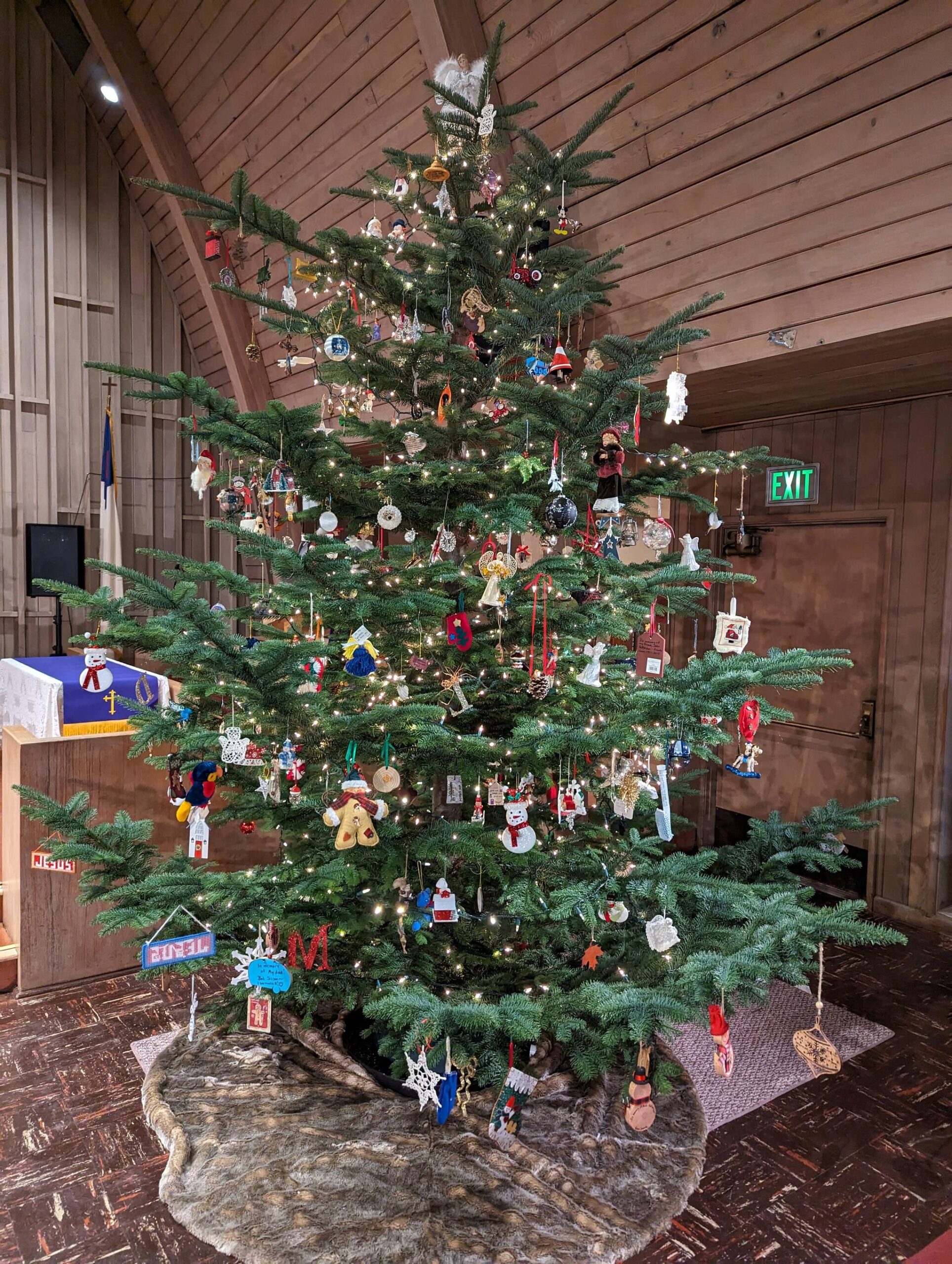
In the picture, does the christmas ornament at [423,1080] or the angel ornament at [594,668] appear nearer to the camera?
the angel ornament at [594,668]

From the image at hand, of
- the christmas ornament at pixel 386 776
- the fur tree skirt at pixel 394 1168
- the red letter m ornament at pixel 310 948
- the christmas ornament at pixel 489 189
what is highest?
the christmas ornament at pixel 489 189

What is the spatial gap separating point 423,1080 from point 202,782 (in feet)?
3.01

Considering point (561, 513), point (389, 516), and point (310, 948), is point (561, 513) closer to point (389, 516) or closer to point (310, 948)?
point (389, 516)

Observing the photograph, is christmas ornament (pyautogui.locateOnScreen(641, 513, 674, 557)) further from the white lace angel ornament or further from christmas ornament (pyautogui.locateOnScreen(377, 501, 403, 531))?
the white lace angel ornament

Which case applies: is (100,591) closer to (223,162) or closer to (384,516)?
(384,516)

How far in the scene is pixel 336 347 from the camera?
2059mm

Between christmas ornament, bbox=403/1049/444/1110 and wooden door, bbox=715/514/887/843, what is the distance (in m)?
2.50

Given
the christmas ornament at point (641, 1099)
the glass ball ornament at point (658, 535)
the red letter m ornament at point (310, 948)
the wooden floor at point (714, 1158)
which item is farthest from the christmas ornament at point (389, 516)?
the wooden floor at point (714, 1158)

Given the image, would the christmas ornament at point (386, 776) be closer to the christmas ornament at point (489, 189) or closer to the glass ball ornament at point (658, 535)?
the glass ball ornament at point (658, 535)

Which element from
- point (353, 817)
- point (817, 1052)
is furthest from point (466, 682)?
point (817, 1052)

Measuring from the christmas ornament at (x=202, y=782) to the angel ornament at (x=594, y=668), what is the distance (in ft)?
2.98

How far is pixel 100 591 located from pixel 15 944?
1775mm

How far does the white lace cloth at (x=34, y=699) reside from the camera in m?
2.91

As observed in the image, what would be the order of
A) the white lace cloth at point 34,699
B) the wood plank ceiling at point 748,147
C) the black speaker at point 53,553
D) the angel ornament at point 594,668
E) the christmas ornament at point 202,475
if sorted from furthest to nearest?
the black speaker at point 53,553 < the white lace cloth at point 34,699 < the christmas ornament at point 202,475 < the wood plank ceiling at point 748,147 < the angel ornament at point 594,668
